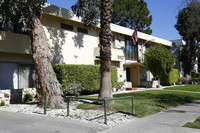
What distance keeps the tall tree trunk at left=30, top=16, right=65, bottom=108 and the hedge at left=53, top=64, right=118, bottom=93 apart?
11.4ft

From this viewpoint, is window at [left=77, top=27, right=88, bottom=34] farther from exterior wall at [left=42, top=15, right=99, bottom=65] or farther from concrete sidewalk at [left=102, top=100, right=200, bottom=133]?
concrete sidewalk at [left=102, top=100, right=200, bottom=133]

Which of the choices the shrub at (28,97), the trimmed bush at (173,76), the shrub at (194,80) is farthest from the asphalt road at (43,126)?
the shrub at (194,80)

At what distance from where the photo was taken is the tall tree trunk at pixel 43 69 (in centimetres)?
1030

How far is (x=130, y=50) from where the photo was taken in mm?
24234

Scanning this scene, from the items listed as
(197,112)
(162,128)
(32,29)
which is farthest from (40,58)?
(197,112)

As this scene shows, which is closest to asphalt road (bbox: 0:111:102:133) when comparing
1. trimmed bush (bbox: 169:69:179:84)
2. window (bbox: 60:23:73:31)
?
window (bbox: 60:23:73:31)

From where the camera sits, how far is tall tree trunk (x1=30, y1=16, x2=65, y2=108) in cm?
1030

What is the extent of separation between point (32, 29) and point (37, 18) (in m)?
0.73

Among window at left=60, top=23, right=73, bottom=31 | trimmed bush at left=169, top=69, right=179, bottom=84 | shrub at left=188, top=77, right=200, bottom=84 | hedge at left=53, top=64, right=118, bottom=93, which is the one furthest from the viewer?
shrub at left=188, top=77, right=200, bottom=84

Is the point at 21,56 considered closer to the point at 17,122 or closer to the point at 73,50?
the point at 73,50

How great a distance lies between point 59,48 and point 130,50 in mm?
10535

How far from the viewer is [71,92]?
41.0 feet

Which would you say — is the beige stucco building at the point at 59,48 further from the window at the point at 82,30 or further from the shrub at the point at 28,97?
the shrub at the point at 28,97

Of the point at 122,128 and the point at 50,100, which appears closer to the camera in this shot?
the point at 122,128
